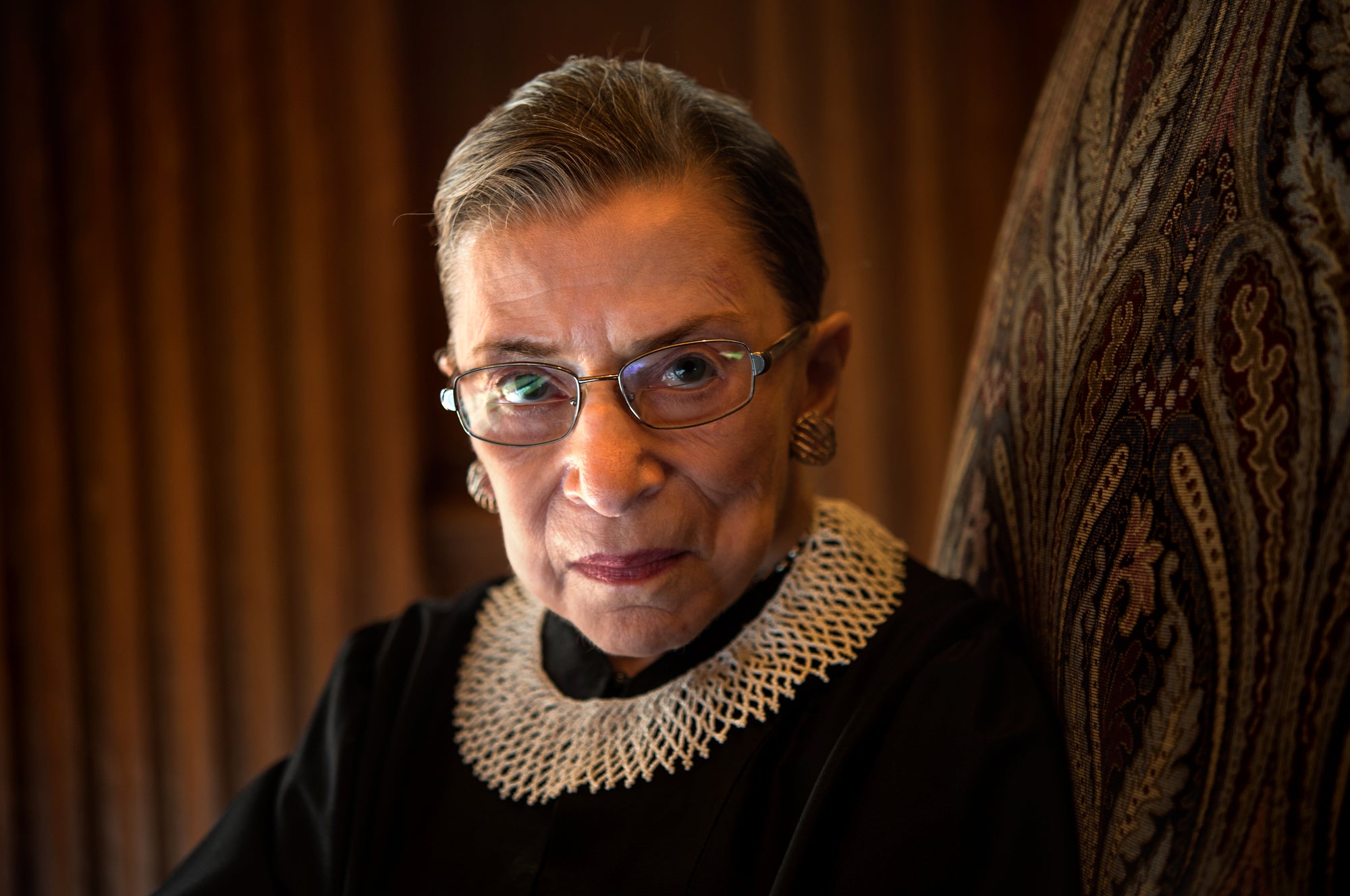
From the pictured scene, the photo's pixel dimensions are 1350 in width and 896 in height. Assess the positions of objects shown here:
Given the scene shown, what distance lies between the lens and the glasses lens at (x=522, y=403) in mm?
1055

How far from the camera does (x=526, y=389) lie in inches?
42.2

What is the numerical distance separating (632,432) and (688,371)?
9 centimetres

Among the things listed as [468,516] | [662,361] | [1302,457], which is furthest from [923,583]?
[468,516]

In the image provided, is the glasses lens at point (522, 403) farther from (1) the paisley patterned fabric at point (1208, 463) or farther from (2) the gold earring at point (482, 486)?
(1) the paisley patterned fabric at point (1208, 463)

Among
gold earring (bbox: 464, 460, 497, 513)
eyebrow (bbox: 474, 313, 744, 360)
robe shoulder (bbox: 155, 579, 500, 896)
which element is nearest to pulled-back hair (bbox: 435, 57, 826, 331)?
eyebrow (bbox: 474, 313, 744, 360)

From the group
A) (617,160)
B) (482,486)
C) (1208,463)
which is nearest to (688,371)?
(617,160)

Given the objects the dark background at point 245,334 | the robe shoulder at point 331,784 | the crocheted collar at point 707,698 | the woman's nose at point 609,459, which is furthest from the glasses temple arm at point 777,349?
the dark background at point 245,334

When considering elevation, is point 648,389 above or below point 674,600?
above

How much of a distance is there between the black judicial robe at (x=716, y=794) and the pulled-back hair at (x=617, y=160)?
431 millimetres

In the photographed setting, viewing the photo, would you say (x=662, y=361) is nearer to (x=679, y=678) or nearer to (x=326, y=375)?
(x=679, y=678)

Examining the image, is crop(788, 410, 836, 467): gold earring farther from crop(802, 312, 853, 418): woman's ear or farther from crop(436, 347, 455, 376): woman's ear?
crop(436, 347, 455, 376): woman's ear

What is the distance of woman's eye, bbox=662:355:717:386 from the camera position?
40.5 inches

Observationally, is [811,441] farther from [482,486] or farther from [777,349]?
[482,486]

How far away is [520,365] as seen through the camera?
1.06 metres
